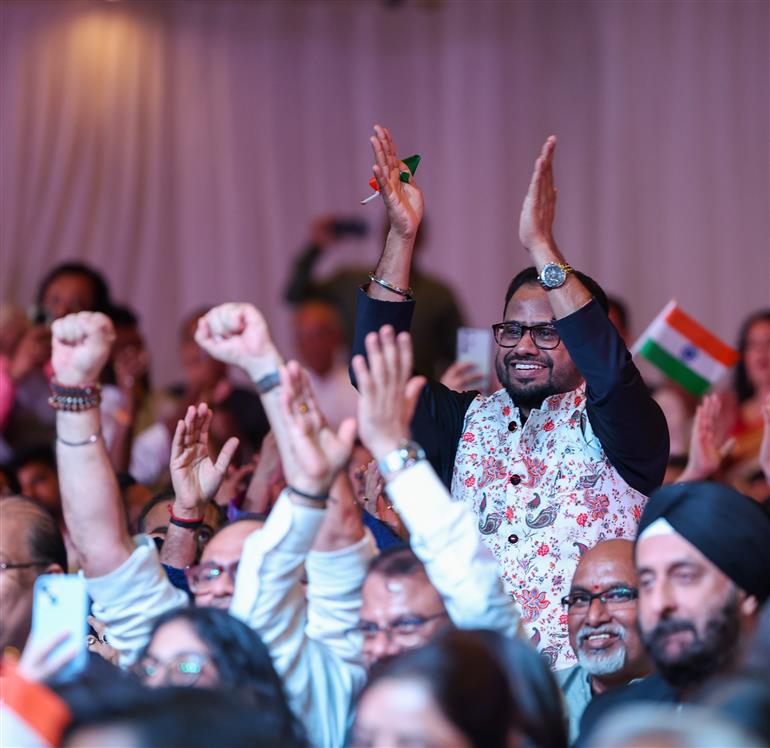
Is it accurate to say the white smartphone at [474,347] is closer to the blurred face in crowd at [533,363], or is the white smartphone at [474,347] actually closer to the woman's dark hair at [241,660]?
the blurred face in crowd at [533,363]

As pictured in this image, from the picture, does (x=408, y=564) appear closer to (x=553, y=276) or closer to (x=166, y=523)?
(x=553, y=276)

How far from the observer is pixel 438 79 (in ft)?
24.2

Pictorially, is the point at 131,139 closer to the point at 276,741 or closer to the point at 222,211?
the point at 222,211

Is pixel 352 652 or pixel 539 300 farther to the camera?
pixel 539 300

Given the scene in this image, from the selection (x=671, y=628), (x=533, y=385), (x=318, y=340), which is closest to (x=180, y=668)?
(x=671, y=628)

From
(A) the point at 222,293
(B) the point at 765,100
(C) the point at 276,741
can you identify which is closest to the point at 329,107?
(A) the point at 222,293

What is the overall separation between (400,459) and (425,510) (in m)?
0.10

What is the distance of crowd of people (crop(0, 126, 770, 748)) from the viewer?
2168mm

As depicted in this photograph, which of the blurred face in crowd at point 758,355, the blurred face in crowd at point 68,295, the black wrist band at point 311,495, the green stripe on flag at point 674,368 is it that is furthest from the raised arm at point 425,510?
the blurred face in crowd at point 758,355

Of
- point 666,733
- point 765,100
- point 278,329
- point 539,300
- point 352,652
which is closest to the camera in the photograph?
point 666,733

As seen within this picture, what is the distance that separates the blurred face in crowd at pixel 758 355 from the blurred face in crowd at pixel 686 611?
3096mm

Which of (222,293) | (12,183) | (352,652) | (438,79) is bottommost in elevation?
(352,652)

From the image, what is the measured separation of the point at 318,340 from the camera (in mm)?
6449

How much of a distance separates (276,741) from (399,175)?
1870 mm
